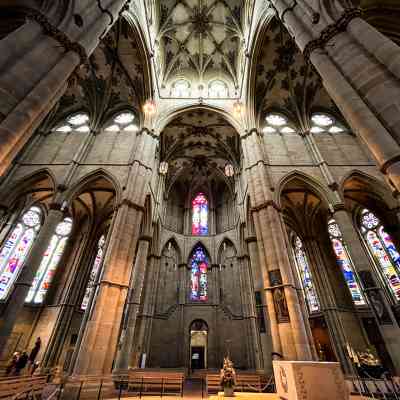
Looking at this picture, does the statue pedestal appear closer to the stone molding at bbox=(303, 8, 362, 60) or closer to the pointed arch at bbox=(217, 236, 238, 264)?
the stone molding at bbox=(303, 8, 362, 60)

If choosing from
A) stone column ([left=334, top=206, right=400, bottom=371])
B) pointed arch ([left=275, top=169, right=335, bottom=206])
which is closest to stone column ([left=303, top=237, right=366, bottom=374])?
stone column ([left=334, top=206, right=400, bottom=371])

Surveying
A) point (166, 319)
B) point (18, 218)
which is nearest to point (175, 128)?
point (18, 218)

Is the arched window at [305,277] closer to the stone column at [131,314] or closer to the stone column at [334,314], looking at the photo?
the stone column at [334,314]

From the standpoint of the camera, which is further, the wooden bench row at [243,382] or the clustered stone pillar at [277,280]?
the wooden bench row at [243,382]

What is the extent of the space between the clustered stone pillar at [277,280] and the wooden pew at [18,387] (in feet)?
24.0

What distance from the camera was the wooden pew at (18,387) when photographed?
411 cm

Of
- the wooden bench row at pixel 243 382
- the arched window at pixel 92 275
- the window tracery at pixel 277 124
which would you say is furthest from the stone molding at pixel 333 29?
the arched window at pixel 92 275

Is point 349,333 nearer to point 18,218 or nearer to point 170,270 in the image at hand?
point 170,270

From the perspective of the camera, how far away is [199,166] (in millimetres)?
22188

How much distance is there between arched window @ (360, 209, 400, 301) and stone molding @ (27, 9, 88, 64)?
57.3ft

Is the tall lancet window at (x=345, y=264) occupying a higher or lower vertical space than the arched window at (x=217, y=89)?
lower

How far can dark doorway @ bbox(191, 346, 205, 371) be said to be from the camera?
17381 mm

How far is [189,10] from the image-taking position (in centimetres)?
1689

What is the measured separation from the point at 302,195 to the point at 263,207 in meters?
6.60
